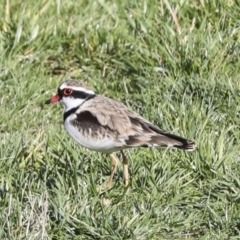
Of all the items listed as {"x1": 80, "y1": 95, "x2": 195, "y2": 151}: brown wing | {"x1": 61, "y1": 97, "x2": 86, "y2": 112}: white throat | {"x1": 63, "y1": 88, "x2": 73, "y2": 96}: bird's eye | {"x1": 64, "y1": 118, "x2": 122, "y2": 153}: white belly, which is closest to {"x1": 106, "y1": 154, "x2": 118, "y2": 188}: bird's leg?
{"x1": 64, "y1": 118, "x2": 122, "y2": 153}: white belly

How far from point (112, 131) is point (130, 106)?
4.42 ft

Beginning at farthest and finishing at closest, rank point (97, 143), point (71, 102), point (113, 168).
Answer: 1. point (71, 102)
2. point (113, 168)
3. point (97, 143)

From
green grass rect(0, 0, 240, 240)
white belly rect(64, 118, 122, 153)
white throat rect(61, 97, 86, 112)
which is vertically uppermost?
white throat rect(61, 97, 86, 112)

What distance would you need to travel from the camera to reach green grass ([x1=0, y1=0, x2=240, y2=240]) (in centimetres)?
606

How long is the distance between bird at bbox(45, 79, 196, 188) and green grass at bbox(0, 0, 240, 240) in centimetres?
22

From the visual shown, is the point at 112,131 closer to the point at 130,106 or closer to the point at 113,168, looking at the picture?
the point at 113,168

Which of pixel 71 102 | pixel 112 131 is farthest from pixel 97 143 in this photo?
pixel 71 102

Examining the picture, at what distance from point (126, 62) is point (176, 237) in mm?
2580

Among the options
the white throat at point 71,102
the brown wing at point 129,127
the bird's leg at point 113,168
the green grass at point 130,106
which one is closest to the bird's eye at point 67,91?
the white throat at point 71,102

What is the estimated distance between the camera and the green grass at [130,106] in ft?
19.9

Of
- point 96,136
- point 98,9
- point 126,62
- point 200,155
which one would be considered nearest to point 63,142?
point 96,136

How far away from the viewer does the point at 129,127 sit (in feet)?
21.5

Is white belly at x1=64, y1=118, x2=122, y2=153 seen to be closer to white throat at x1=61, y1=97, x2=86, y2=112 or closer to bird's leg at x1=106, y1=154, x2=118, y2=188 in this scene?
bird's leg at x1=106, y1=154, x2=118, y2=188

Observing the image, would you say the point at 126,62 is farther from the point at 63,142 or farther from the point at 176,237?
the point at 176,237
